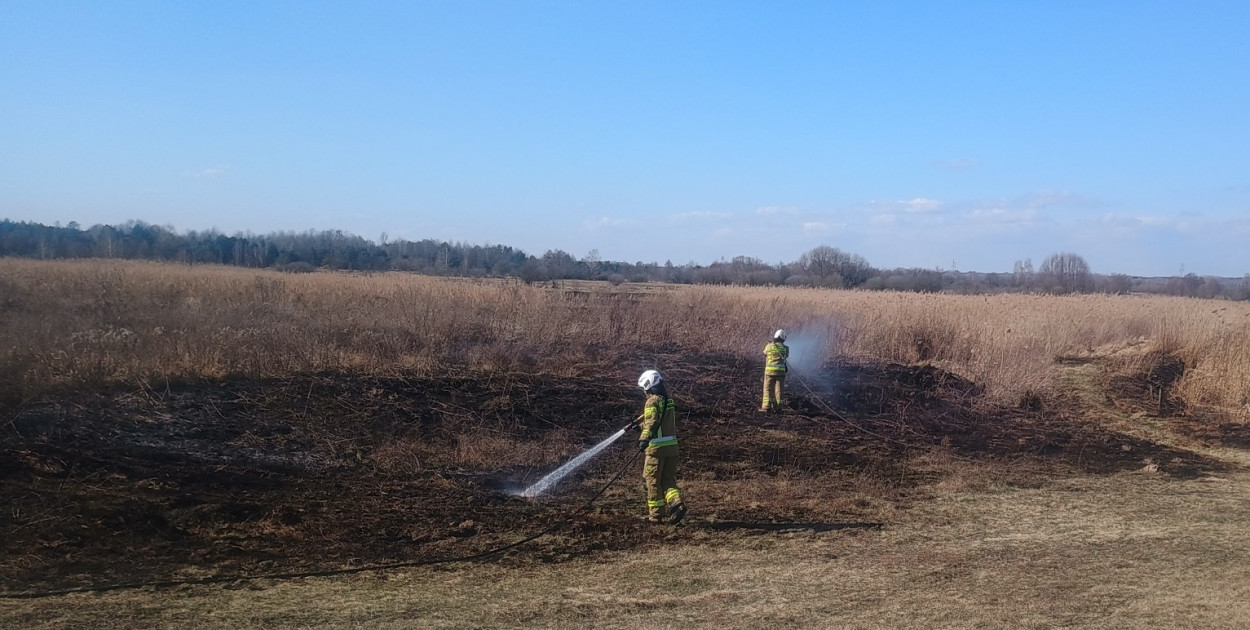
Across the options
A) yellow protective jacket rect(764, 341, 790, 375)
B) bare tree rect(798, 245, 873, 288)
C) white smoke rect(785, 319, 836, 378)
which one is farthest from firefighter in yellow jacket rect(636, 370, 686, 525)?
bare tree rect(798, 245, 873, 288)

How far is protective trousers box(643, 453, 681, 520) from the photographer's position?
805 cm

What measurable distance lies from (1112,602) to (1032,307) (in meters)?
24.6

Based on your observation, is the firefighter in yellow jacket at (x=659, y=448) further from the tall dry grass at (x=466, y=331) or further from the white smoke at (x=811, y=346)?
the white smoke at (x=811, y=346)

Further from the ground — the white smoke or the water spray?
the white smoke

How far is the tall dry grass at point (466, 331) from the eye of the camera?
1211 cm

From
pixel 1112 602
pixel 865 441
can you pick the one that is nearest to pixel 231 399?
pixel 865 441

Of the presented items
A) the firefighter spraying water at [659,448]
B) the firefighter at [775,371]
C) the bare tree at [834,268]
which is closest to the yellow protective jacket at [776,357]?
the firefighter at [775,371]

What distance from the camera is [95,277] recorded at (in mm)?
18812

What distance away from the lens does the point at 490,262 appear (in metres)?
60.8

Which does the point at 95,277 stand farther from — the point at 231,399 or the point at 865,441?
the point at 865,441

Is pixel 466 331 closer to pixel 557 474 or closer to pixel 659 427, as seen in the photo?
pixel 557 474

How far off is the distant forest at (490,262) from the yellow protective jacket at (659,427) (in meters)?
29.9

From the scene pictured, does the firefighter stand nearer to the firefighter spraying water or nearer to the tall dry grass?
the tall dry grass

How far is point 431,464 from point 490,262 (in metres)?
51.4
